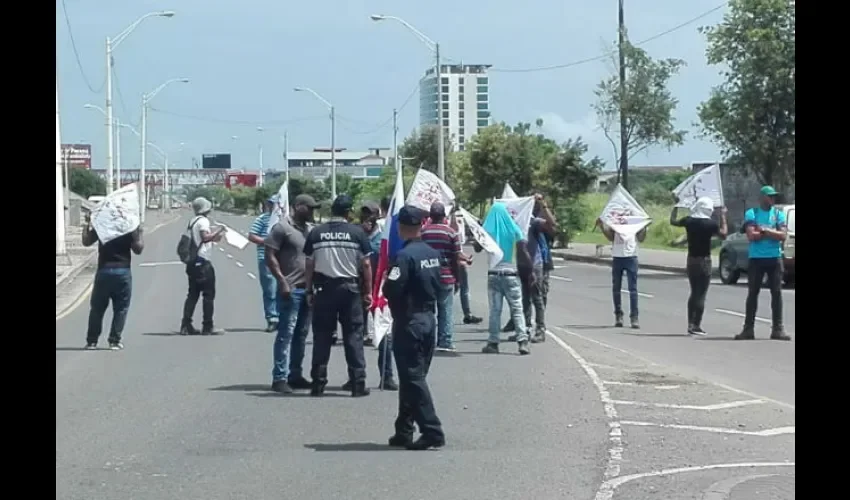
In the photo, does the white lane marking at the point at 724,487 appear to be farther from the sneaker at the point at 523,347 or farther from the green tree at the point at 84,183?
the green tree at the point at 84,183

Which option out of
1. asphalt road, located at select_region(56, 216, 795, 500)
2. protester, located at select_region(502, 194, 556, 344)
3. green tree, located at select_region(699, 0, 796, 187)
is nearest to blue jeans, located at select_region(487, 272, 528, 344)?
asphalt road, located at select_region(56, 216, 795, 500)

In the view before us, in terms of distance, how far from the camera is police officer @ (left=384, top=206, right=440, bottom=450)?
32.3 ft

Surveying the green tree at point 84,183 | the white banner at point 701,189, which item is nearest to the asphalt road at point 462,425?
the white banner at point 701,189

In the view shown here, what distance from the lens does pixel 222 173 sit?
187500mm

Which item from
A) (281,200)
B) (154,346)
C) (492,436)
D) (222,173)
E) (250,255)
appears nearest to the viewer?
(492,436)

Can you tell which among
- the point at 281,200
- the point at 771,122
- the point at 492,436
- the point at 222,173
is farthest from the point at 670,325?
the point at 222,173

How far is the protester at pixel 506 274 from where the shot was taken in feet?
50.8

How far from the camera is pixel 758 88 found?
33.9 m

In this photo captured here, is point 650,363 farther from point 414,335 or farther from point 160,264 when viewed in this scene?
point 160,264

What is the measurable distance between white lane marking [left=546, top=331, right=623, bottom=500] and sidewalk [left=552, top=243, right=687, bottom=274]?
2199cm

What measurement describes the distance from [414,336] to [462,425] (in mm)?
1275

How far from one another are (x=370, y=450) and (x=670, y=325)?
11061 millimetres
